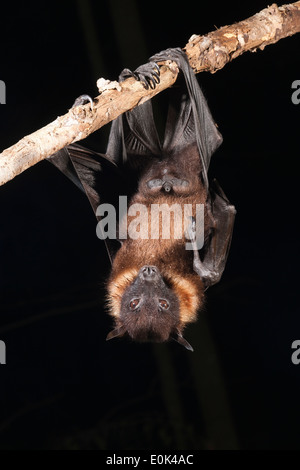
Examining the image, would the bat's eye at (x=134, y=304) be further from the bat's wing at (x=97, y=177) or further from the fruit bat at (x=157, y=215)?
the bat's wing at (x=97, y=177)

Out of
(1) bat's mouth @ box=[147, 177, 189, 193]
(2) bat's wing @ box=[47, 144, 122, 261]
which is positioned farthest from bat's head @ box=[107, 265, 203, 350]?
(1) bat's mouth @ box=[147, 177, 189, 193]

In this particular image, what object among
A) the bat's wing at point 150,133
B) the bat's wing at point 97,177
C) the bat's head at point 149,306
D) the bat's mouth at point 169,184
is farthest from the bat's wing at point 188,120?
the bat's head at point 149,306

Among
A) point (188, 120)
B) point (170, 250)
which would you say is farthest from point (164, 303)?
point (188, 120)

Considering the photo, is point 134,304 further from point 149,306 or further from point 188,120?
point 188,120

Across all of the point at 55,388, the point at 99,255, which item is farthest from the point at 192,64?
the point at 55,388

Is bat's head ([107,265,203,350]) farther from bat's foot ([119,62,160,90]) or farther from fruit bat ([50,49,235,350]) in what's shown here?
bat's foot ([119,62,160,90])

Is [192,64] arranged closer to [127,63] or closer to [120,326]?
[120,326]
